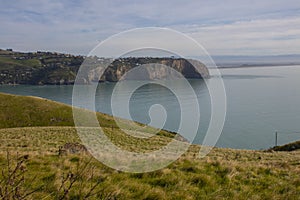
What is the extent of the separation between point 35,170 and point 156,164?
8.26 feet

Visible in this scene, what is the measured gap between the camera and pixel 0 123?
4981 centimetres

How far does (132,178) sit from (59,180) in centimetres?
131

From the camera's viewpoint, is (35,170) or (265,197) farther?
(35,170)

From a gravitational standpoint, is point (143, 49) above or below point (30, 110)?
above

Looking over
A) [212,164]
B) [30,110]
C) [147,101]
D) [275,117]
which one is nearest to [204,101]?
[147,101]

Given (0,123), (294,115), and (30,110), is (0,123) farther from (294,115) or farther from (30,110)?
(294,115)

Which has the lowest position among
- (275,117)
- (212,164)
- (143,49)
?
(275,117)

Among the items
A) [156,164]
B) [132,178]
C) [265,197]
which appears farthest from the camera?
[156,164]

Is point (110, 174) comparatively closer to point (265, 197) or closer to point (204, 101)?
point (265, 197)

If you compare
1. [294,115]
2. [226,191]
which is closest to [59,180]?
[226,191]

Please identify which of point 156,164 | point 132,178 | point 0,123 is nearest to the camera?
point 132,178

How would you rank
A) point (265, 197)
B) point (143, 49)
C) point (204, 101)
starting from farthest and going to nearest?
1. point (204, 101)
2. point (143, 49)
3. point (265, 197)

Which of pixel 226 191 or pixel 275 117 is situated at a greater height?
pixel 226 191

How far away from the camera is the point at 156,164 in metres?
6.39
